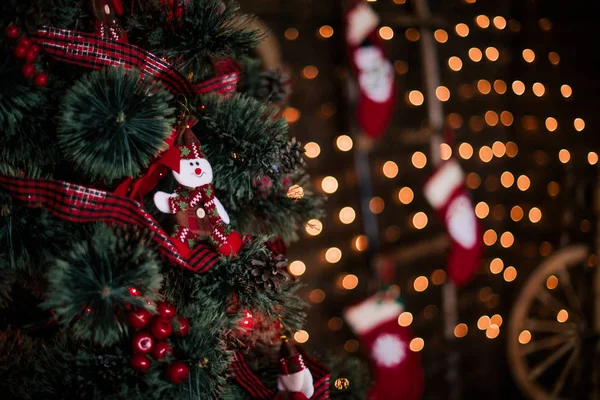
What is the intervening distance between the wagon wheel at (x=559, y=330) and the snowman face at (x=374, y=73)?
78 centimetres

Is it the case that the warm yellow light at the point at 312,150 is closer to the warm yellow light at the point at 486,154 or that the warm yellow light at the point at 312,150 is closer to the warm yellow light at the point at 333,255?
the warm yellow light at the point at 333,255

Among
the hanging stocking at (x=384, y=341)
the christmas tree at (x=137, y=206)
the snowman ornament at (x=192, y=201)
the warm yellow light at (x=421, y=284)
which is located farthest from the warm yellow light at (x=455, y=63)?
the snowman ornament at (x=192, y=201)

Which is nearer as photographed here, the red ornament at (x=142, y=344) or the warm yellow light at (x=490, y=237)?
the red ornament at (x=142, y=344)

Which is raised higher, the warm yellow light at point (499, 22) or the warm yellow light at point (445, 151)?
the warm yellow light at point (499, 22)

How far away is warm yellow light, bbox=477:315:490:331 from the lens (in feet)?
5.68

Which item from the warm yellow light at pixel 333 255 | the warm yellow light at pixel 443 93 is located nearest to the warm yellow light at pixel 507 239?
the warm yellow light at pixel 443 93

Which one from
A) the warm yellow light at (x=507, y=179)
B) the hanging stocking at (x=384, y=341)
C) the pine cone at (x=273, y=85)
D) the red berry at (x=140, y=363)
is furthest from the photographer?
the warm yellow light at (x=507, y=179)

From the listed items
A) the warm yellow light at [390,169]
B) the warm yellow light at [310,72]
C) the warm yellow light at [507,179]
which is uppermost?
the warm yellow light at [310,72]

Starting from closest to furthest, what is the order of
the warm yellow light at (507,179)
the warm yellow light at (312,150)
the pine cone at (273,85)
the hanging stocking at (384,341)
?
the pine cone at (273,85) → the hanging stocking at (384,341) → the warm yellow light at (312,150) → the warm yellow light at (507,179)

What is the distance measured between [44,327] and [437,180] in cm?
110

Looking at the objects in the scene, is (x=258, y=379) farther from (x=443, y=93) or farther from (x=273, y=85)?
(x=443, y=93)

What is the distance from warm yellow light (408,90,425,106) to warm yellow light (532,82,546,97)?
0.47 metres

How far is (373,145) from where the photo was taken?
1.50 meters

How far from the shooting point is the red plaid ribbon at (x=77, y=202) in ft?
1.73
